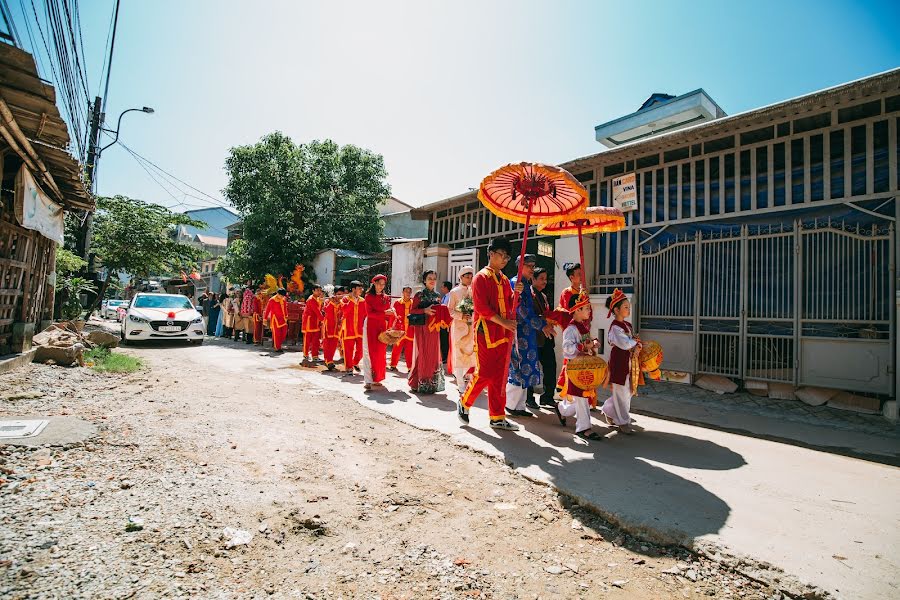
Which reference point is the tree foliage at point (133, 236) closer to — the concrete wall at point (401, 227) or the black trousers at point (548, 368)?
the concrete wall at point (401, 227)

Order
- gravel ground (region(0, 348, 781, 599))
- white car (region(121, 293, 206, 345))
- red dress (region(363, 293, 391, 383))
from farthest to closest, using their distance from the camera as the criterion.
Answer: white car (region(121, 293, 206, 345)) < red dress (region(363, 293, 391, 383)) < gravel ground (region(0, 348, 781, 599))

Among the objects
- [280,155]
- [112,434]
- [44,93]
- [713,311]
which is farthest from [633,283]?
[280,155]

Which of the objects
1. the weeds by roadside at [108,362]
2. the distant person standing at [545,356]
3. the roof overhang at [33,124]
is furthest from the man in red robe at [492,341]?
the weeds by roadside at [108,362]

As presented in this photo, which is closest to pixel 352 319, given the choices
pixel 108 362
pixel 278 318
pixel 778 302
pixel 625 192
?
pixel 108 362

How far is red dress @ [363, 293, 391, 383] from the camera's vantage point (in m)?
6.97

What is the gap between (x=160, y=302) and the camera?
40.1 ft

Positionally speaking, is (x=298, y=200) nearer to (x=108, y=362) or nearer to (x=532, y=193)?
(x=108, y=362)

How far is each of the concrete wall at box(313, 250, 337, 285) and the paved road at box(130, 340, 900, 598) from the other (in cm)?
1316

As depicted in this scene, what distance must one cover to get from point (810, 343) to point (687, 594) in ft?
18.0

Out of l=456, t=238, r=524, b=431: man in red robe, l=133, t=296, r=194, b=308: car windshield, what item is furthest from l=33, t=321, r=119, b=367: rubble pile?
l=456, t=238, r=524, b=431: man in red robe

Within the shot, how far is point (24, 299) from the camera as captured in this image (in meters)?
7.54

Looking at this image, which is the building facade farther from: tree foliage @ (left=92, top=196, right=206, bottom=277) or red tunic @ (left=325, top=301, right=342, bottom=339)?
tree foliage @ (left=92, top=196, right=206, bottom=277)

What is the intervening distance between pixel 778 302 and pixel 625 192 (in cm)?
301

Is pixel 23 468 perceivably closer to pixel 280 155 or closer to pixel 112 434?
pixel 112 434
